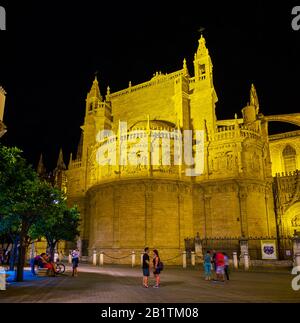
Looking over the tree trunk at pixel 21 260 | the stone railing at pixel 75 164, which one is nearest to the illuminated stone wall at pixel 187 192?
the stone railing at pixel 75 164

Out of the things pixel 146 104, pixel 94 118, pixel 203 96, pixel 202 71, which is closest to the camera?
pixel 203 96

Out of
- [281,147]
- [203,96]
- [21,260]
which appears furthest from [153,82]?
[21,260]

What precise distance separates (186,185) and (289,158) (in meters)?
16.5

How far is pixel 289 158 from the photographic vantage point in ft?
132

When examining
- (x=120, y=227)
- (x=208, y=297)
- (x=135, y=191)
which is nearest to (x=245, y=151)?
(x=135, y=191)

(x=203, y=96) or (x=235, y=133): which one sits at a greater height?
(x=203, y=96)

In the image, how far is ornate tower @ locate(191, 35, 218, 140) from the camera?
115ft

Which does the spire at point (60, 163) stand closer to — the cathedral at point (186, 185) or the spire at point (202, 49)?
the cathedral at point (186, 185)

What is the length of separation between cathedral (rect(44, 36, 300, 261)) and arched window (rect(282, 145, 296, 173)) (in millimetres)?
4424

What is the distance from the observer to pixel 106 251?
31016 mm

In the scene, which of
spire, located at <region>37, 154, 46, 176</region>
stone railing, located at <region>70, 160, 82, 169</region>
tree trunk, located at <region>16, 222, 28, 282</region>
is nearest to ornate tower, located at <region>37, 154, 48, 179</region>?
spire, located at <region>37, 154, 46, 176</region>

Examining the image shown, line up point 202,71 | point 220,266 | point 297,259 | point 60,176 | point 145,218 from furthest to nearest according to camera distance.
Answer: point 60,176
point 202,71
point 145,218
point 297,259
point 220,266

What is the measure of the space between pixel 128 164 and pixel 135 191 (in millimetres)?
2994

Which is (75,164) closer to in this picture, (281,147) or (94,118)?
(94,118)
